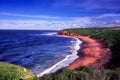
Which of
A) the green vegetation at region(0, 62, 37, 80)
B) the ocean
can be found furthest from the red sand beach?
the green vegetation at region(0, 62, 37, 80)

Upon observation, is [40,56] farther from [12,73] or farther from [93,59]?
[12,73]

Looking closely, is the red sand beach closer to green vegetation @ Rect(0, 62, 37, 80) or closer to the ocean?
the ocean

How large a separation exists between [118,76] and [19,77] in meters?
6.22

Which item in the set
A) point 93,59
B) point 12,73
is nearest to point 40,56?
point 93,59

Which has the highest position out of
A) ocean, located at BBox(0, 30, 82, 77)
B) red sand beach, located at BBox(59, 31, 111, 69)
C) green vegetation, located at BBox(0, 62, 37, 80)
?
green vegetation, located at BBox(0, 62, 37, 80)

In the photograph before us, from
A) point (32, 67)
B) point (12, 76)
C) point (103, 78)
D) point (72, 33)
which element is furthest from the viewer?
point (72, 33)

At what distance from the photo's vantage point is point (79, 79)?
1319 centimetres

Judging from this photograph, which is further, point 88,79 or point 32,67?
point 32,67

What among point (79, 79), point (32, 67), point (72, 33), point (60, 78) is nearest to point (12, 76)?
point (60, 78)

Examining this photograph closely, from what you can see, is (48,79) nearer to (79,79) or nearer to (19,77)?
(79,79)

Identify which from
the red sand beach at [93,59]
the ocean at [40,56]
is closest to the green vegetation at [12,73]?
the red sand beach at [93,59]

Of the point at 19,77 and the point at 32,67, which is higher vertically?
the point at 19,77

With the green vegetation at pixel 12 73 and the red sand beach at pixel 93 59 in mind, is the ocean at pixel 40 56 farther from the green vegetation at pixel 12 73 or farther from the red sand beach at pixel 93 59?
the green vegetation at pixel 12 73

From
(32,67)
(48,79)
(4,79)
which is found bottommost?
(32,67)
